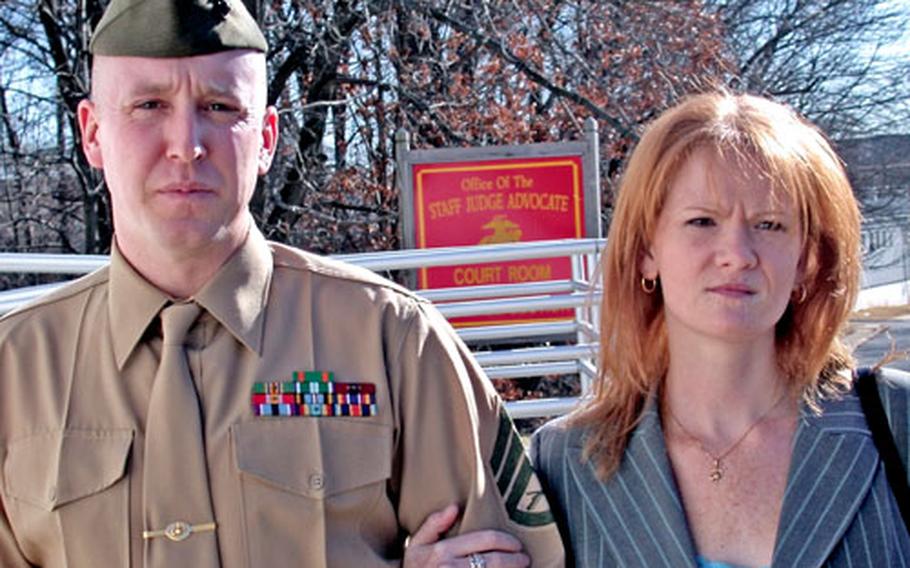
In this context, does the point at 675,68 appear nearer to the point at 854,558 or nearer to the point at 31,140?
the point at 31,140

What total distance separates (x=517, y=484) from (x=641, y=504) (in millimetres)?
237

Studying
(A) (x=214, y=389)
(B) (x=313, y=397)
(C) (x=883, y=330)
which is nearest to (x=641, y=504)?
(B) (x=313, y=397)

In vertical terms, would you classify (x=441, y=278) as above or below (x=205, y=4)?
below

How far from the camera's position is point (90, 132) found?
229cm

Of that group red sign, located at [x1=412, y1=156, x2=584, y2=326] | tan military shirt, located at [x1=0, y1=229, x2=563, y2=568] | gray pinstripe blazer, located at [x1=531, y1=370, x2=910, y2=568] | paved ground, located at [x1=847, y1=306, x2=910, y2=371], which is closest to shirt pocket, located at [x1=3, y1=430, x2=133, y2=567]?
tan military shirt, located at [x1=0, y1=229, x2=563, y2=568]

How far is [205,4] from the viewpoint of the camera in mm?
2270

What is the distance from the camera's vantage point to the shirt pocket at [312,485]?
217 cm

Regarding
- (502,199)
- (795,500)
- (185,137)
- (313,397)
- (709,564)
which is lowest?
(709,564)

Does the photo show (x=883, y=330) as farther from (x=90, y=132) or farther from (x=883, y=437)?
(x=90, y=132)

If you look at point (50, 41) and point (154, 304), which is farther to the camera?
point (50, 41)

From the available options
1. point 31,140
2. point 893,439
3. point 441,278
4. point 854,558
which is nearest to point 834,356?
point 893,439

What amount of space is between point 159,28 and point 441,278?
5.22 m

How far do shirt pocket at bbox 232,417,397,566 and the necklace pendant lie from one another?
1.96 feet

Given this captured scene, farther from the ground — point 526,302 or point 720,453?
point 526,302
